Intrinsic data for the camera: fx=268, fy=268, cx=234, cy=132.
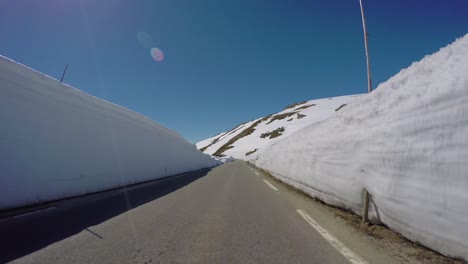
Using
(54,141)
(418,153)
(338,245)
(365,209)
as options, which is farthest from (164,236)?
(54,141)

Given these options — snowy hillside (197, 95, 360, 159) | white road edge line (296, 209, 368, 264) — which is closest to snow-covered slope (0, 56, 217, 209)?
white road edge line (296, 209, 368, 264)

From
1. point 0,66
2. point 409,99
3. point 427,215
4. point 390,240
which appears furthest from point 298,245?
point 0,66

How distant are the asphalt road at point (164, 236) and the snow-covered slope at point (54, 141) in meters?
1.51

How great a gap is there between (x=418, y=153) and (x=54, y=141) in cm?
995

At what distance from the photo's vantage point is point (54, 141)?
889 centimetres

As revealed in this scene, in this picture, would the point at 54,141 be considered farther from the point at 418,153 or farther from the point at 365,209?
the point at 418,153

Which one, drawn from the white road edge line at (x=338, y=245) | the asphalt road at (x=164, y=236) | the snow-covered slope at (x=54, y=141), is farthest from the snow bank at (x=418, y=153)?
the snow-covered slope at (x=54, y=141)

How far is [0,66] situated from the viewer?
22.8 feet

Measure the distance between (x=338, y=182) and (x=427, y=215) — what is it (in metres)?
2.89

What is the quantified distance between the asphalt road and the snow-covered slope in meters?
1.51

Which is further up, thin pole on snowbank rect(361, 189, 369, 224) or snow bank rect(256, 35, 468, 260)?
snow bank rect(256, 35, 468, 260)

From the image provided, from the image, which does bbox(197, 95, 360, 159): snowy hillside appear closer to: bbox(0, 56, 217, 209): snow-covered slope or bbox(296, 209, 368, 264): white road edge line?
bbox(0, 56, 217, 209): snow-covered slope

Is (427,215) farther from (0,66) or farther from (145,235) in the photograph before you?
(0,66)

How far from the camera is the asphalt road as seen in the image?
11.0 ft
